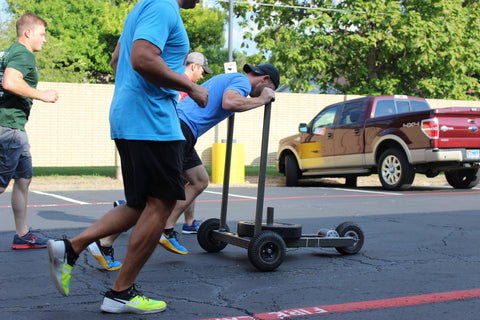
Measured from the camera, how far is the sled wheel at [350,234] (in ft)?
16.6

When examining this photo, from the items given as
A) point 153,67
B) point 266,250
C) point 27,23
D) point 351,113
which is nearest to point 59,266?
point 153,67

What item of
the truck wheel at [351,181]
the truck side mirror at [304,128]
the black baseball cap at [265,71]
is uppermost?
the black baseball cap at [265,71]

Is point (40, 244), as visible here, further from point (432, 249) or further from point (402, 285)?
point (432, 249)

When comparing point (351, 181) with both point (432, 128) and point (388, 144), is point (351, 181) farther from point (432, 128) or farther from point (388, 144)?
point (432, 128)

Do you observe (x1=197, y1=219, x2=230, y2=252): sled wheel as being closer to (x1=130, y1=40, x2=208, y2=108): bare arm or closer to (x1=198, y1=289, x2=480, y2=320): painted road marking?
(x1=198, y1=289, x2=480, y2=320): painted road marking

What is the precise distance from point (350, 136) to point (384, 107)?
911mm

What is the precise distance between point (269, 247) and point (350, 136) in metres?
8.20

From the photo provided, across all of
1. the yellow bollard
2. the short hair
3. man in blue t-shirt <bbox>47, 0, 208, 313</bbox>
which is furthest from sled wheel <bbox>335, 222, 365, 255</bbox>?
the yellow bollard

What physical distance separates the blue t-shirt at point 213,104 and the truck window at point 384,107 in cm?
768

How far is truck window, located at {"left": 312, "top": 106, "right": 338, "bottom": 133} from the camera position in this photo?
13.0m

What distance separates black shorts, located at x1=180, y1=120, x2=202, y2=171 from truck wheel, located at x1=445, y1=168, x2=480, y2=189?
829 cm

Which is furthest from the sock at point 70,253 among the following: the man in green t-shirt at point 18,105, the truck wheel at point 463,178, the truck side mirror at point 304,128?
the truck wheel at point 463,178

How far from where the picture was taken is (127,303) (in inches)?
127

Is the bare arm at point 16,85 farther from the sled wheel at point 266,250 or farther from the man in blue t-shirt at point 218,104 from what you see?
the sled wheel at point 266,250
